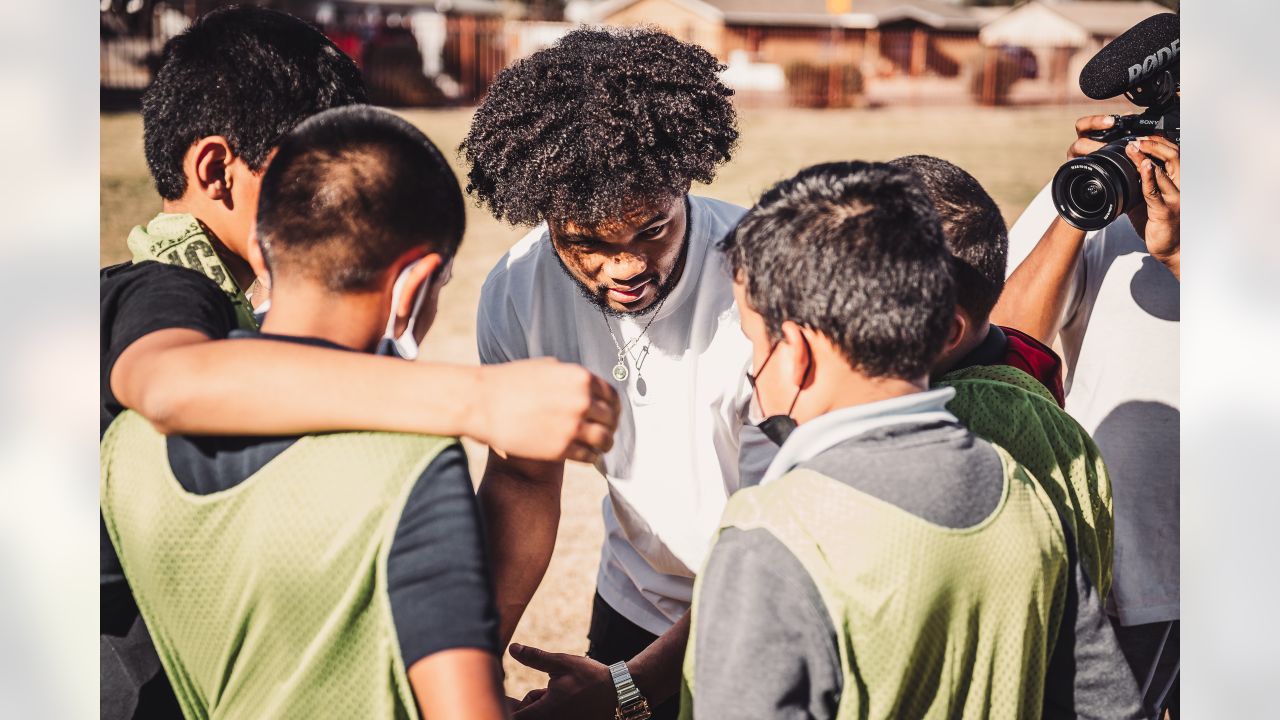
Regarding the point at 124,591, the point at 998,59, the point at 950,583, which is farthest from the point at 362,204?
the point at 998,59

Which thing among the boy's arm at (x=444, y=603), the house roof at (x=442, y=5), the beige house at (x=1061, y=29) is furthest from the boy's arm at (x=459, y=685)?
the house roof at (x=442, y=5)

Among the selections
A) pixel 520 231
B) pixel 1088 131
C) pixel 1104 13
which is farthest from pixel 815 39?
pixel 1088 131

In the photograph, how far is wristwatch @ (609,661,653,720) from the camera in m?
2.29

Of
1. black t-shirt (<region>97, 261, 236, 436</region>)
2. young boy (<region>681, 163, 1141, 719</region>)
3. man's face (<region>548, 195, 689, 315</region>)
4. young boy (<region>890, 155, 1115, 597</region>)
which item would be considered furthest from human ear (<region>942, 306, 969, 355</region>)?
black t-shirt (<region>97, 261, 236, 436</region>)

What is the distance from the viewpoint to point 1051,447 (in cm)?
195

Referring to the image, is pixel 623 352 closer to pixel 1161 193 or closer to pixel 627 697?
pixel 627 697

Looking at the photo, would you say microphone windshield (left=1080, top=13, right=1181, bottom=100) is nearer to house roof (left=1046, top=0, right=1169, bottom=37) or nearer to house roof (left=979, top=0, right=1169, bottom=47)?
house roof (left=979, top=0, right=1169, bottom=47)

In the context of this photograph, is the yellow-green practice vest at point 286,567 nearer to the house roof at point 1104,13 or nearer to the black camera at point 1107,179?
the black camera at point 1107,179

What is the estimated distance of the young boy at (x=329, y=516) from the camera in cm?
145

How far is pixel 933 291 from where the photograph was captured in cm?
168

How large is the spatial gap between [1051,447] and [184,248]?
1545mm

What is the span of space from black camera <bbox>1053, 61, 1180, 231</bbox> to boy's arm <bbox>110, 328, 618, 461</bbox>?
60.6 inches

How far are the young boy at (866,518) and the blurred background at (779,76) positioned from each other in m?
6.65
